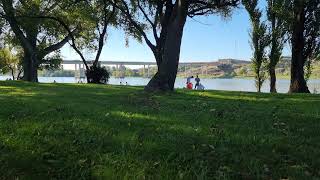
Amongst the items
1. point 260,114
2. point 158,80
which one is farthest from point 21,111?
point 158,80

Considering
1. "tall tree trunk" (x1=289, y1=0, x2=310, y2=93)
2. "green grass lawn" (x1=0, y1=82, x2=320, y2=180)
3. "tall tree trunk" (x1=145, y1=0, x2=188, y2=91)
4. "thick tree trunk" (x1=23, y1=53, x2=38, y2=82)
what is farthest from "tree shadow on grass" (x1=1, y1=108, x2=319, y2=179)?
"thick tree trunk" (x1=23, y1=53, x2=38, y2=82)

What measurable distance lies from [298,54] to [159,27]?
1170 centimetres

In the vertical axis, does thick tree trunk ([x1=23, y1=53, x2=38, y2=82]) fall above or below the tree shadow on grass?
above

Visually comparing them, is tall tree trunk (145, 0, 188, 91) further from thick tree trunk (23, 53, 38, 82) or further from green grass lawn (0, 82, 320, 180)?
thick tree trunk (23, 53, 38, 82)

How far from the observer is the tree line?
891 inches

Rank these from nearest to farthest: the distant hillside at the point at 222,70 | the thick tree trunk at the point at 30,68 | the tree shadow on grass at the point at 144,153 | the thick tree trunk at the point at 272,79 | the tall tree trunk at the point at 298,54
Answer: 1. the tree shadow on grass at the point at 144,153
2. the tall tree trunk at the point at 298,54
3. the thick tree trunk at the point at 30,68
4. the thick tree trunk at the point at 272,79
5. the distant hillside at the point at 222,70

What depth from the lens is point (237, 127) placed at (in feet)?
29.9

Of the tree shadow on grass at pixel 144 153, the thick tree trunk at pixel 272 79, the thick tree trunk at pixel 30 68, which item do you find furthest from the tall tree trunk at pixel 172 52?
the thick tree trunk at pixel 30 68

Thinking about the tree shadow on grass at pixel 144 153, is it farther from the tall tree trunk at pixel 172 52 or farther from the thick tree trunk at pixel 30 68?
the thick tree trunk at pixel 30 68

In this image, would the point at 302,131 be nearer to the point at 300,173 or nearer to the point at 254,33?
the point at 300,173

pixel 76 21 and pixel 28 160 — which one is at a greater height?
pixel 76 21

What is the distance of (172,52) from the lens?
20938mm

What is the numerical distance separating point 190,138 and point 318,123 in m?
3.76

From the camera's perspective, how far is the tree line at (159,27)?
22.6m
